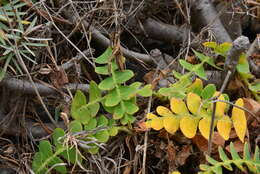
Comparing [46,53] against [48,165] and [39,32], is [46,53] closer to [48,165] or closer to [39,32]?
[39,32]

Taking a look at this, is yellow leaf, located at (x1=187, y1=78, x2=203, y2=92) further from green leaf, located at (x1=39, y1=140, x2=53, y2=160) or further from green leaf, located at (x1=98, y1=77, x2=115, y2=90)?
green leaf, located at (x1=39, y1=140, x2=53, y2=160)

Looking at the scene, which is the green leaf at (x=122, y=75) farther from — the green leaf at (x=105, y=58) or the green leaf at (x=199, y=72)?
the green leaf at (x=199, y=72)

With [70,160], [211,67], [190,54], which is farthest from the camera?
[190,54]

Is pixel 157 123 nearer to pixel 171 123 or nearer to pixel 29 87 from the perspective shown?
pixel 171 123

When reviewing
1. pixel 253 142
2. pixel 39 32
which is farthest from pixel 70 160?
pixel 253 142

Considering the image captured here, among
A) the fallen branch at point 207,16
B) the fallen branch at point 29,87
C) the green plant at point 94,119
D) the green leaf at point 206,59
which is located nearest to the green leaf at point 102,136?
the green plant at point 94,119

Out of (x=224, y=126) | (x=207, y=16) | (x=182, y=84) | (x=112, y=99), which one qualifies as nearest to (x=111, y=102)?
(x=112, y=99)
